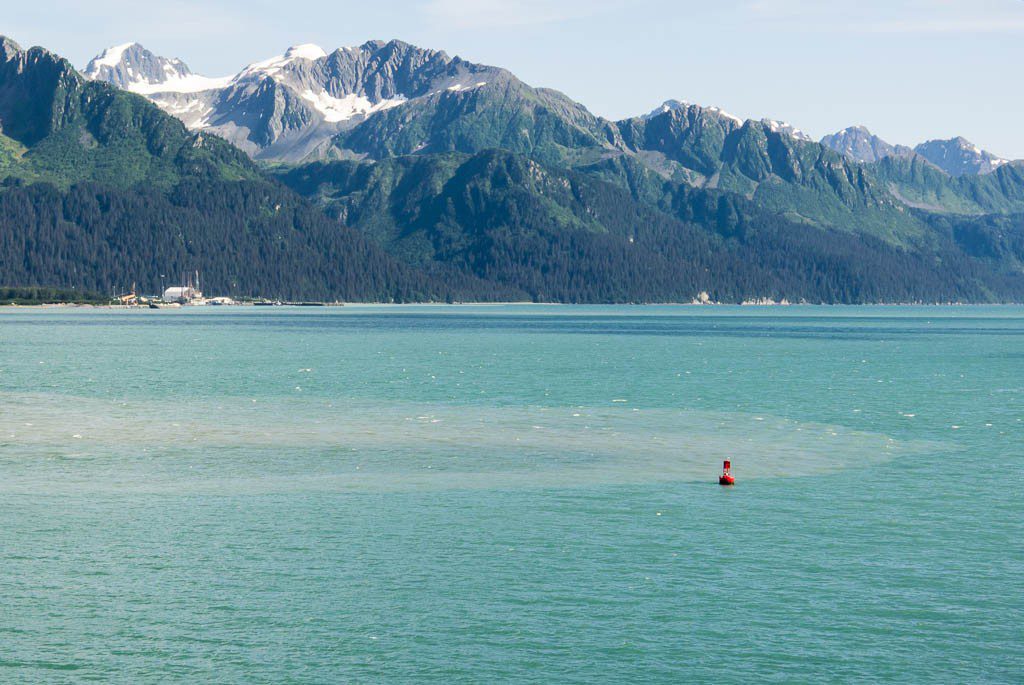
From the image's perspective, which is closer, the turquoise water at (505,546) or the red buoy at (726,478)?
the turquoise water at (505,546)

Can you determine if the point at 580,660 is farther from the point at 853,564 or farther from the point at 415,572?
the point at 853,564

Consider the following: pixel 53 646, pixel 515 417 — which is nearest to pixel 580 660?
pixel 53 646

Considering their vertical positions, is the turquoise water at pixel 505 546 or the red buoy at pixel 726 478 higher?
the red buoy at pixel 726 478

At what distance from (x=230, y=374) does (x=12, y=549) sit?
9654 cm

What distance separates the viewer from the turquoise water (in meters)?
32.9

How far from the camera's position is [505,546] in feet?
149

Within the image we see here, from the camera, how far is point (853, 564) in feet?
141

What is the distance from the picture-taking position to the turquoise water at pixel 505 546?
32875 millimetres

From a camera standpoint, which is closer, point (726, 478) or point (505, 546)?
point (505, 546)

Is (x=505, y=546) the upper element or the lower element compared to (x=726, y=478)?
lower

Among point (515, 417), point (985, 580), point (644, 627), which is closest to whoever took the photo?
point (644, 627)

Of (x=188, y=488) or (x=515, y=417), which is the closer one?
(x=188, y=488)

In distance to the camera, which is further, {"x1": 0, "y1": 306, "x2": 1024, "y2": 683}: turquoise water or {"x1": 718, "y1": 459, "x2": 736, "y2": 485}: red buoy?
{"x1": 718, "y1": 459, "x2": 736, "y2": 485}: red buoy

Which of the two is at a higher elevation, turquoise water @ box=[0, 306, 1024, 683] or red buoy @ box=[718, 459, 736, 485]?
red buoy @ box=[718, 459, 736, 485]
